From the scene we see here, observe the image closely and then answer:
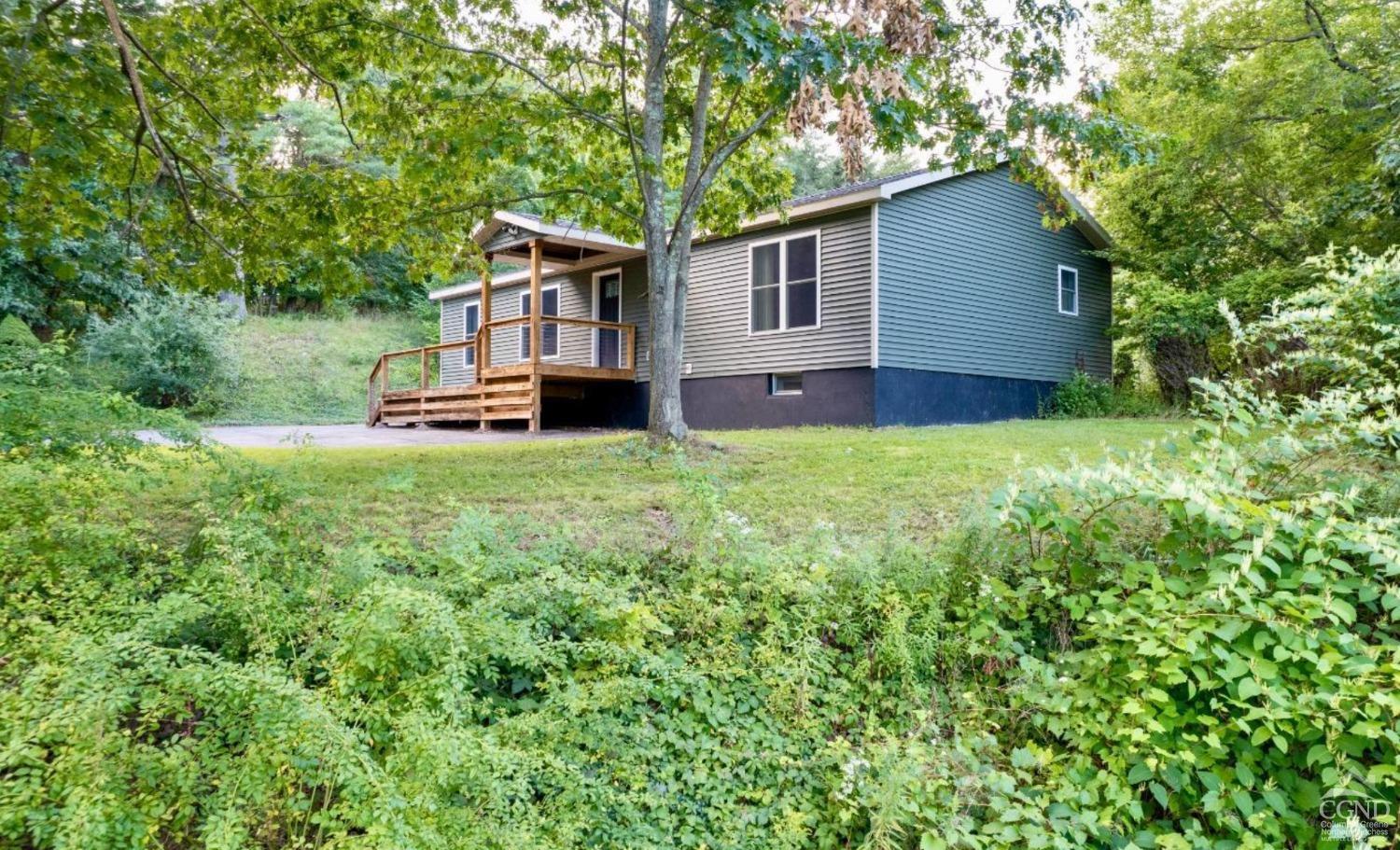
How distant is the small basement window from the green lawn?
3215 millimetres

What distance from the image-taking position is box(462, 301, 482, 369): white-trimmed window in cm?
1927

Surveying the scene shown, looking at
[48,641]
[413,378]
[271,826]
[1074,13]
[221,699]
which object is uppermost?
[1074,13]

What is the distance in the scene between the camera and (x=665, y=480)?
21.8 feet

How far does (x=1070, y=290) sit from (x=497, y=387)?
10787mm

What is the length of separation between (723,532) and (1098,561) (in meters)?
1.76

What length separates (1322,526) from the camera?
10.0ft

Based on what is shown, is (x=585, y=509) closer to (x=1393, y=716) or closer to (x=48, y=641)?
(x=48, y=641)

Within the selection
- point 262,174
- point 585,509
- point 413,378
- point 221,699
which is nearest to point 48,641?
point 221,699

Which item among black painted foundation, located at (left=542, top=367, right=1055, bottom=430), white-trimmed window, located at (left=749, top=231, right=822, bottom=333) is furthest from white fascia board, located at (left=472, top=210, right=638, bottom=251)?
black painted foundation, located at (left=542, top=367, right=1055, bottom=430)

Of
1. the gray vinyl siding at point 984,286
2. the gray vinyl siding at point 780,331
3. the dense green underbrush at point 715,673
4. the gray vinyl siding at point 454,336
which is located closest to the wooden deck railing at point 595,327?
the gray vinyl siding at point 780,331

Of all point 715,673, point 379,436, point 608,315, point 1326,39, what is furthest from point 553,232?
point 1326,39

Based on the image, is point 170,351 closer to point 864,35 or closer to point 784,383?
point 784,383

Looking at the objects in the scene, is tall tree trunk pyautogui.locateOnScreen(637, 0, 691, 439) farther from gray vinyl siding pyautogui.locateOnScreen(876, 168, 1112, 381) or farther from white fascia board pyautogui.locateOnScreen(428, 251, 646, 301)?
white fascia board pyautogui.locateOnScreen(428, 251, 646, 301)

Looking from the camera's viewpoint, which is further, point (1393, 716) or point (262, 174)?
point (262, 174)
